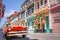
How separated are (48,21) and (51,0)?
4.16 m

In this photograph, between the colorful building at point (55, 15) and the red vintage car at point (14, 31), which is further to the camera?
the colorful building at point (55, 15)

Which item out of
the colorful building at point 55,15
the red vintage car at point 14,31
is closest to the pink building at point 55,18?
the colorful building at point 55,15

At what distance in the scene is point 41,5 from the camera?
38438 millimetres

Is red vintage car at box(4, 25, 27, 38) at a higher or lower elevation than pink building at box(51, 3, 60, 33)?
lower

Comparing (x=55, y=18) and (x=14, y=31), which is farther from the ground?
(x=55, y=18)

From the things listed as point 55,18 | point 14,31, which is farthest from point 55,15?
point 14,31

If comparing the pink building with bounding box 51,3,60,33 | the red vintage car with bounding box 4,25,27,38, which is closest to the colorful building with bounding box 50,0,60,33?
the pink building with bounding box 51,3,60,33

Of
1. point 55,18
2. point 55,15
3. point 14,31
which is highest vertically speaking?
point 55,15

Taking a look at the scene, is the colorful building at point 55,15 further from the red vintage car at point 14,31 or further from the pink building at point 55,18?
the red vintage car at point 14,31

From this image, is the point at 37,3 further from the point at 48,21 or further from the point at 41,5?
the point at 48,21

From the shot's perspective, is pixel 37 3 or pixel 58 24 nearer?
pixel 58 24

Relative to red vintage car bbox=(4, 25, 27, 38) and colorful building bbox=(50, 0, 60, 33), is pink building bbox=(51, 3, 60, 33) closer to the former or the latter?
colorful building bbox=(50, 0, 60, 33)

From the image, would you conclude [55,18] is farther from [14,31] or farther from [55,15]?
[14,31]

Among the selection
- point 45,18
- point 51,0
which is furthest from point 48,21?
point 51,0
